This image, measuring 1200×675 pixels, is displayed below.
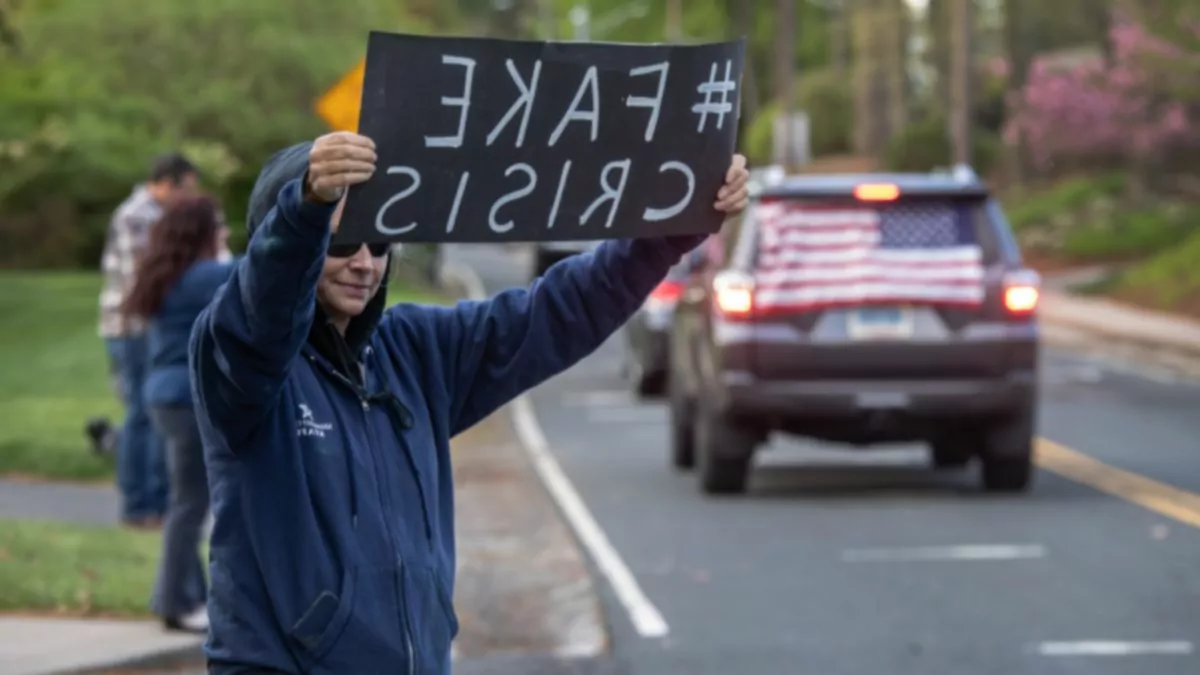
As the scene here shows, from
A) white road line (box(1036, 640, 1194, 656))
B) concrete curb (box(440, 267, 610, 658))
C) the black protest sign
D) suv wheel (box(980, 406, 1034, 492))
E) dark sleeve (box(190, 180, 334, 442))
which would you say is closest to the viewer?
dark sleeve (box(190, 180, 334, 442))

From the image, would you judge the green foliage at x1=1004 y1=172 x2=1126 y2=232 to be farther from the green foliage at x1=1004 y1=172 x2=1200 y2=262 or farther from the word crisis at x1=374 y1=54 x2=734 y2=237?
the word crisis at x1=374 y1=54 x2=734 y2=237

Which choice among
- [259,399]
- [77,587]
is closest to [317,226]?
[259,399]

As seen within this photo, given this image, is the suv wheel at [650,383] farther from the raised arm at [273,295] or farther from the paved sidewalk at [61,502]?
the raised arm at [273,295]

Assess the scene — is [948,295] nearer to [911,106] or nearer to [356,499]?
[356,499]

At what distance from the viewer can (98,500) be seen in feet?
46.4

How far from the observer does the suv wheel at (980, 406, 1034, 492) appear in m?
13.6

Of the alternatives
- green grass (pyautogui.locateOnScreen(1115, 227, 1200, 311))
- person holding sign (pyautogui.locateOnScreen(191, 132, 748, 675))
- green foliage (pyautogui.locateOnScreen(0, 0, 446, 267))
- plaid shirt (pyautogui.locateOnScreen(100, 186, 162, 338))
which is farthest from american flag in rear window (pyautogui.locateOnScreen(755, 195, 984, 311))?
green foliage (pyautogui.locateOnScreen(0, 0, 446, 267))

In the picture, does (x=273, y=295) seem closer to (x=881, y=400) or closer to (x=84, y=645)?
(x=84, y=645)

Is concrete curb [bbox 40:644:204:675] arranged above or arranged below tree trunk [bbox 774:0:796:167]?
below

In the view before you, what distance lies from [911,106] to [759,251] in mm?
69642

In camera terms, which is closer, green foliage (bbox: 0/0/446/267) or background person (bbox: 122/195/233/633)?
background person (bbox: 122/195/233/633)

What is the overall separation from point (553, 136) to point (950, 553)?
7361 millimetres

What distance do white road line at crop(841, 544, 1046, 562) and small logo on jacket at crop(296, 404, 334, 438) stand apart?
24.8 ft

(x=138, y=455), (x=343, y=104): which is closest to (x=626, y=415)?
(x=343, y=104)
